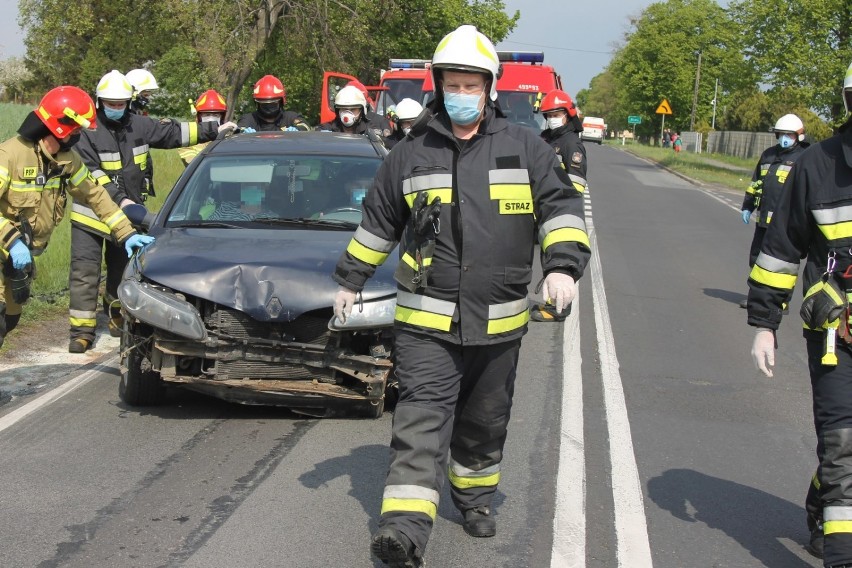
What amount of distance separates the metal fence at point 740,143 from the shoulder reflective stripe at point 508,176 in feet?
157

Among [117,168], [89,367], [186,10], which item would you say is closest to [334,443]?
[89,367]

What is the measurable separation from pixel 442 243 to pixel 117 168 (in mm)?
5117

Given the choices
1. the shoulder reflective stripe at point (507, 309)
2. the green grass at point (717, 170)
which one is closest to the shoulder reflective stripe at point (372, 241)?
the shoulder reflective stripe at point (507, 309)

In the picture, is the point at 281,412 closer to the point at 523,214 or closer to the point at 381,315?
the point at 381,315

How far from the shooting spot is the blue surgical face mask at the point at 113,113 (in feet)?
28.2

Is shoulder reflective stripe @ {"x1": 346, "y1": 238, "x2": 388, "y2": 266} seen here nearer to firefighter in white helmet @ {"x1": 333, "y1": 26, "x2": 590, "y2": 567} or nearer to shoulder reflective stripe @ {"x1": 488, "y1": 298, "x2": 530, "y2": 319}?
firefighter in white helmet @ {"x1": 333, "y1": 26, "x2": 590, "y2": 567}

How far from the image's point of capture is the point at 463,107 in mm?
4375

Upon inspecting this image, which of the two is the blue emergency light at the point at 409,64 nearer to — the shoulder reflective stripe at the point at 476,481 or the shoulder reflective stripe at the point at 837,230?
the shoulder reflective stripe at the point at 476,481

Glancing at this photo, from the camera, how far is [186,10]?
25.2 meters

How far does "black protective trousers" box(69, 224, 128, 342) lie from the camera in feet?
28.2

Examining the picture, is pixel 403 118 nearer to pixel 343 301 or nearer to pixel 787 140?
pixel 787 140

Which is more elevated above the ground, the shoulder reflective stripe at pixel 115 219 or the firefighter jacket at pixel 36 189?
the firefighter jacket at pixel 36 189

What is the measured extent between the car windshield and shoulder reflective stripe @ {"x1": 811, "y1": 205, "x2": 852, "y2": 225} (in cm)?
368

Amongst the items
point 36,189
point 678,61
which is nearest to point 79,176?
point 36,189
